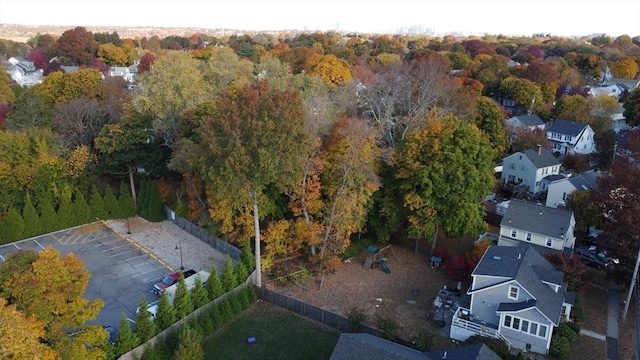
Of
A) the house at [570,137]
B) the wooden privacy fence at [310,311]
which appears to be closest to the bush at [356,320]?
the wooden privacy fence at [310,311]

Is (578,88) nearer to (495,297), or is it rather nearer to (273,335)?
(495,297)

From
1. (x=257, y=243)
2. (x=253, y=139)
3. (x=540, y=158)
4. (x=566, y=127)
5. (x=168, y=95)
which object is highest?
(x=253, y=139)

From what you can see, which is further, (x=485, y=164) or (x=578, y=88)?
(x=578, y=88)

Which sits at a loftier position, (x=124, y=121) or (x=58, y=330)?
(x=124, y=121)

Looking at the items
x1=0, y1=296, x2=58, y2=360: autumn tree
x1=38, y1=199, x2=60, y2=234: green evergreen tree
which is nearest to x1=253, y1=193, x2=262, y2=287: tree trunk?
x1=0, y1=296, x2=58, y2=360: autumn tree

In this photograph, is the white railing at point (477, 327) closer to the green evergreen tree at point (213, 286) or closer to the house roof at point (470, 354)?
the house roof at point (470, 354)

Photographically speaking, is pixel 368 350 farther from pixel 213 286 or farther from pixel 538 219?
pixel 538 219

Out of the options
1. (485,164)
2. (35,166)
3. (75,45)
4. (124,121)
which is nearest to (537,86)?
(485,164)

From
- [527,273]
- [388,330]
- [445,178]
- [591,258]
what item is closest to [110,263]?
[388,330]
